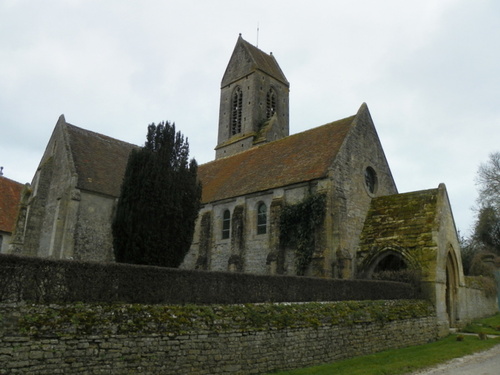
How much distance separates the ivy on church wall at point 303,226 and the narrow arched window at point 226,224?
4.82 m

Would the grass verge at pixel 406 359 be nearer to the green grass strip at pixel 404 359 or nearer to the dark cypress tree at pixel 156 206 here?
the green grass strip at pixel 404 359

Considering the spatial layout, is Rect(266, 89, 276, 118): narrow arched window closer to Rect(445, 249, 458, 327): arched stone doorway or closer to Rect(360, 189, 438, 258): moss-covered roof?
Rect(360, 189, 438, 258): moss-covered roof

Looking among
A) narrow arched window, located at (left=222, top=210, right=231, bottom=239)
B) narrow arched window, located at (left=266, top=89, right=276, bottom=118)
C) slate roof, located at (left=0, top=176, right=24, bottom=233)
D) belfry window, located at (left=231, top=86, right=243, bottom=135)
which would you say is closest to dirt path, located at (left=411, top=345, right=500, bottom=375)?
narrow arched window, located at (left=222, top=210, right=231, bottom=239)

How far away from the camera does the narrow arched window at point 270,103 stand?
43.3 metres

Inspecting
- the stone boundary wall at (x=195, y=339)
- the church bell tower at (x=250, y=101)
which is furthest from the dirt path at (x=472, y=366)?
the church bell tower at (x=250, y=101)

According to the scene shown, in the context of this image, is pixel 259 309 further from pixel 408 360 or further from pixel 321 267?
pixel 321 267

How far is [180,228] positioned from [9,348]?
9.00 metres

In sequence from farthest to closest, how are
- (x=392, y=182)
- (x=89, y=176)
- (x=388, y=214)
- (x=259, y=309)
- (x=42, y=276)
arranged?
(x=392, y=182)
(x=89, y=176)
(x=388, y=214)
(x=259, y=309)
(x=42, y=276)

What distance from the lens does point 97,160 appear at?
2658 cm

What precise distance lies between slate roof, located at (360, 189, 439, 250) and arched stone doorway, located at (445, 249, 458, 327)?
7.26 ft

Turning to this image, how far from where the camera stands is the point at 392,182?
88.0ft

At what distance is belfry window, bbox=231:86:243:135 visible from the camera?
43.1 m

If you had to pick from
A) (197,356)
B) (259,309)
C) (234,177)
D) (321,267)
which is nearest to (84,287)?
(197,356)

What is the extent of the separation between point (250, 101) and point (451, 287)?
27.1 meters
